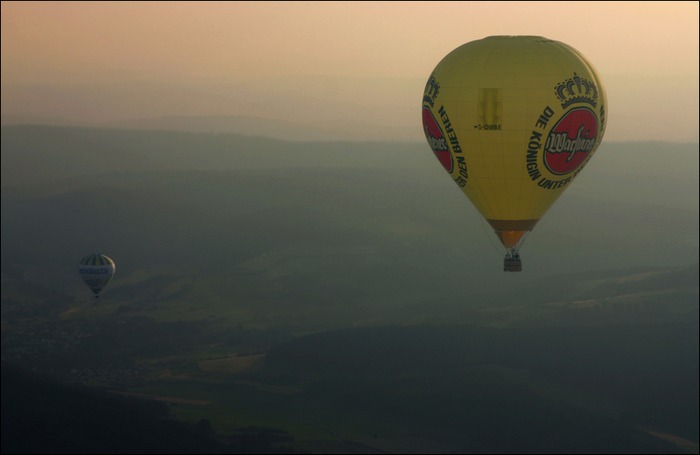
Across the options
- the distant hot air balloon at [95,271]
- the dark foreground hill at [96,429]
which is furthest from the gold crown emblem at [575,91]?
the dark foreground hill at [96,429]

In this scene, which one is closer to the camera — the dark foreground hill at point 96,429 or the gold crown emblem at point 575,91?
the gold crown emblem at point 575,91

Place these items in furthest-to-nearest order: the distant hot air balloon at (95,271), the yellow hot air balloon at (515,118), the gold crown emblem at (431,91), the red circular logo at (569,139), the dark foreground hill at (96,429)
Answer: the dark foreground hill at (96,429)
the distant hot air balloon at (95,271)
the gold crown emblem at (431,91)
the red circular logo at (569,139)
the yellow hot air balloon at (515,118)

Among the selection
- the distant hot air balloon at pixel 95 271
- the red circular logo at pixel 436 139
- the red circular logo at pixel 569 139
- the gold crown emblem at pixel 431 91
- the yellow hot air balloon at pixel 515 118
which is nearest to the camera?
the yellow hot air balloon at pixel 515 118

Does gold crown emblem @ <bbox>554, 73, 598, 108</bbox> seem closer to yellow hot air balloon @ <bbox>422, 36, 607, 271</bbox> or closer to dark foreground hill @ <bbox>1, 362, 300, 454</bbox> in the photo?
yellow hot air balloon @ <bbox>422, 36, 607, 271</bbox>

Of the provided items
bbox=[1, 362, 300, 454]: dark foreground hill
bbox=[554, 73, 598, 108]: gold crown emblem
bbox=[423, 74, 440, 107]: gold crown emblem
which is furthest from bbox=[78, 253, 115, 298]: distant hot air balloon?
bbox=[554, 73, 598, 108]: gold crown emblem

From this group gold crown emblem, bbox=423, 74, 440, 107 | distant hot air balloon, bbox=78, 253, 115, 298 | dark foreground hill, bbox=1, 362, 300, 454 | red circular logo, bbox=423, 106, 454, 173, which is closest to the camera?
gold crown emblem, bbox=423, 74, 440, 107

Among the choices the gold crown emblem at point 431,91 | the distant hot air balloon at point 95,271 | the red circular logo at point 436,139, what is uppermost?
the distant hot air balloon at point 95,271

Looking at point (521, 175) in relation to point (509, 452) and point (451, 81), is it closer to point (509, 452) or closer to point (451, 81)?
point (451, 81)

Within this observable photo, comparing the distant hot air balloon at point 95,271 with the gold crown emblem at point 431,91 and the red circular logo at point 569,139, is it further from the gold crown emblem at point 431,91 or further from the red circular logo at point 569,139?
the red circular logo at point 569,139
